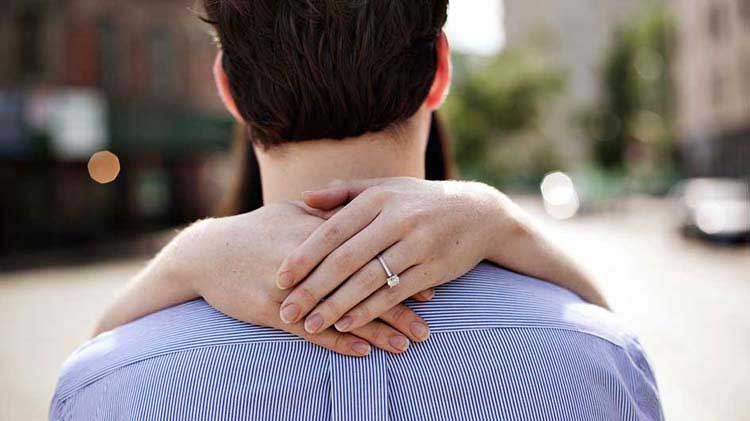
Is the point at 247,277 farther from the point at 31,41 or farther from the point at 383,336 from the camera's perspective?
the point at 31,41

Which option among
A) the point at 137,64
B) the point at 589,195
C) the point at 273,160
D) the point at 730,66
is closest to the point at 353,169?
the point at 273,160

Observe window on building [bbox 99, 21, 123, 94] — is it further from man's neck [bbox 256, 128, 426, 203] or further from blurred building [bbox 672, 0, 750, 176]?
blurred building [bbox 672, 0, 750, 176]

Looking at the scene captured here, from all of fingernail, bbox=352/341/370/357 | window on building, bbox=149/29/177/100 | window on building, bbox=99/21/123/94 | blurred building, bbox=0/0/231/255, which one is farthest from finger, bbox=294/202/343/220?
window on building, bbox=149/29/177/100

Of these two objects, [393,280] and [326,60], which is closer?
[393,280]

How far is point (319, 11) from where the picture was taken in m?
1.13

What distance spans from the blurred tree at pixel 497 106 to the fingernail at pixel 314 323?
47266mm

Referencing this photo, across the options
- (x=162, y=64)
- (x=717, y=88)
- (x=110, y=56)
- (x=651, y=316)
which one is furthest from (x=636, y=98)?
(x=651, y=316)

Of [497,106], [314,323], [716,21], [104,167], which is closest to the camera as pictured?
[314,323]

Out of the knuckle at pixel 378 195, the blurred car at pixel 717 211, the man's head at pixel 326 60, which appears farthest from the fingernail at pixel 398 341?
the blurred car at pixel 717 211

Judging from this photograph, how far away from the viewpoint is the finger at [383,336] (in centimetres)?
106

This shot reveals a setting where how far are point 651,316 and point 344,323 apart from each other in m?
9.28

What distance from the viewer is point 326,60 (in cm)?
114

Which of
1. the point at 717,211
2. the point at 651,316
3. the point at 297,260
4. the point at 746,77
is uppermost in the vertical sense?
the point at 297,260

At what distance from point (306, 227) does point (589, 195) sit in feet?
123
